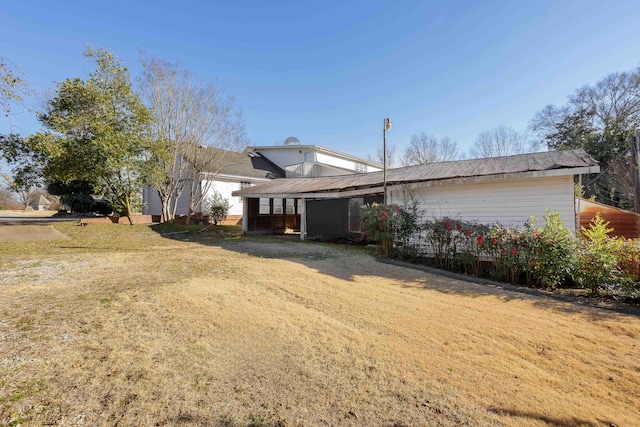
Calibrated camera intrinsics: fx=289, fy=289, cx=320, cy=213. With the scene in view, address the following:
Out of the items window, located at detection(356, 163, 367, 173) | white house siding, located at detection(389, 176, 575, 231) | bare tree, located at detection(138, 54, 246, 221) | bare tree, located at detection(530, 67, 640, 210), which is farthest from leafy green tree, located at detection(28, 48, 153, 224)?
bare tree, located at detection(530, 67, 640, 210)

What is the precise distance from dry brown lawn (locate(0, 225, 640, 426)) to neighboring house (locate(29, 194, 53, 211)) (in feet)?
216

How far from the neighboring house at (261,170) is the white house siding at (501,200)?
1244cm

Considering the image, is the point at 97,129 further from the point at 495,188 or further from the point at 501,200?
the point at 501,200

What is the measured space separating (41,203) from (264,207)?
6120 cm

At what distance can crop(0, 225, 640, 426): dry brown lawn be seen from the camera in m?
2.15

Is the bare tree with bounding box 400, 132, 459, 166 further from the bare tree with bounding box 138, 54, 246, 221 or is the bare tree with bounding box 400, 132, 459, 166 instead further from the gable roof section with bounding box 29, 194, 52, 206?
the gable roof section with bounding box 29, 194, 52, 206

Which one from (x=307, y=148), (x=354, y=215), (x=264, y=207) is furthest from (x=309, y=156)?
(x=354, y=215)

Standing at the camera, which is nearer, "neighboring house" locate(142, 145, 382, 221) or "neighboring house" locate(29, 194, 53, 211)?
"neighboring house" locate(142, 145, 382, 221)

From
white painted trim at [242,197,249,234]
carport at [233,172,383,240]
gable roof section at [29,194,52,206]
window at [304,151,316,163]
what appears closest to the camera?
carport at [233,172,383,240]

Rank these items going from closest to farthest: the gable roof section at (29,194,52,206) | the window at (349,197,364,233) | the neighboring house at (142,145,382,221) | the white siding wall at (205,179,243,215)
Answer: the window at (349,197,364,233), the white siding wall at (205,179,243,215), the neighboring house at (142,145,382,221), the gable roof section at (29,194,52,206)

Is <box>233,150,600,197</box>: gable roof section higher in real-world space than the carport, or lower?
higher

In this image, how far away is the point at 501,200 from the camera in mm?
8242

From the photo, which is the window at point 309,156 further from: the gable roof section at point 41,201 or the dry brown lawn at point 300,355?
the gable roof section at point 41,201

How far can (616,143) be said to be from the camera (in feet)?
77.4
